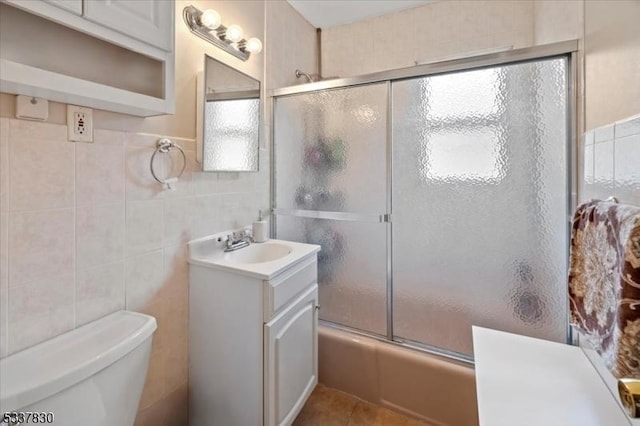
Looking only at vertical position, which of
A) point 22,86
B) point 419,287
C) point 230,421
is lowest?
point 230,421

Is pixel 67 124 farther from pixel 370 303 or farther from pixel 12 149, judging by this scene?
pixel 370 303

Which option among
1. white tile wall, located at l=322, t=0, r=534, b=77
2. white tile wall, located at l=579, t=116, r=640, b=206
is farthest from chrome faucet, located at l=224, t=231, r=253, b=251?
white tile wall, located at l=322, t=0, r=534, b=77

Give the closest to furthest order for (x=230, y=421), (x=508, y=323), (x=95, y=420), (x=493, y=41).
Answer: (x=95, y=420)
(x=230, y=421)
(x=508, y=323)
(x=493, y=41)

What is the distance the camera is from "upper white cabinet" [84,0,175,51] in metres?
0.84

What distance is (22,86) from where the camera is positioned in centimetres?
74

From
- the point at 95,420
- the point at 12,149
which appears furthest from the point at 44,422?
the point at 12,149

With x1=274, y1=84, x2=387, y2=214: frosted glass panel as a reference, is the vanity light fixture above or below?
above

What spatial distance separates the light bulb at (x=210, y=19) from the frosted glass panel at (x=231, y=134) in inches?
13.5

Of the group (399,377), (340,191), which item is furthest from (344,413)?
(340,191)

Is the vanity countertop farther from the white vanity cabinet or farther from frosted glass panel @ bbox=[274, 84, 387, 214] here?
frosted glass panel @ bbox=[274, 84, 387, 214]

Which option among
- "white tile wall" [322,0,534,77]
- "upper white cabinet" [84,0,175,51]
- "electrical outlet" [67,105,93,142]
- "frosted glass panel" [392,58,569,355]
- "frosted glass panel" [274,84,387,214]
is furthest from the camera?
"white tile wall" [322,0,534,77]

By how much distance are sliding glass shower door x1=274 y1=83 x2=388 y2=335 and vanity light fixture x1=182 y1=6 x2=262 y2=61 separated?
1.35 ft

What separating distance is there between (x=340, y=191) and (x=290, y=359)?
983 millimetres

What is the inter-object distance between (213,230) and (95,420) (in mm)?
855
